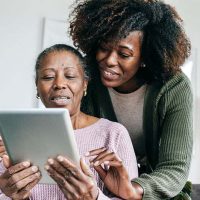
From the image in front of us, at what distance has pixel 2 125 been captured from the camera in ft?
2.99

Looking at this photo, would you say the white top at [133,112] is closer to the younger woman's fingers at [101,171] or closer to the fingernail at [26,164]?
the younger woman's fingers at [101,171]

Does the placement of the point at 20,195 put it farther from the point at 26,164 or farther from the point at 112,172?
the point at 112,172

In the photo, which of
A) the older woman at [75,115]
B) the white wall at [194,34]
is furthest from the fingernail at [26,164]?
the white wall at [194,34]

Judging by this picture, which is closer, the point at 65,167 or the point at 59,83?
the point at 65,167

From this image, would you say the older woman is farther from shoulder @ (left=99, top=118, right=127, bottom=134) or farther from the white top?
the white top

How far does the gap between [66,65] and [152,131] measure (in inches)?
13.8

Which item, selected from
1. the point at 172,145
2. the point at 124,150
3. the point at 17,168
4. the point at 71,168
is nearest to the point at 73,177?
the point at 71,168

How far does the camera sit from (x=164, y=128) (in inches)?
49.5

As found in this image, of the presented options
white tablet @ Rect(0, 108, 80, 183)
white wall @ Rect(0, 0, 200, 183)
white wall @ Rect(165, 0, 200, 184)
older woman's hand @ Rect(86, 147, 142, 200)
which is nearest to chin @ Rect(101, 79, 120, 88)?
older woman's hand @ Rect(86, 147, 142, 200)

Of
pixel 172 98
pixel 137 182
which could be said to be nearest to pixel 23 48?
pixel 172 98

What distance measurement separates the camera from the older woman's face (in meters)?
1.21

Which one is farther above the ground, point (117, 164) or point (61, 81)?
point (61, 81)

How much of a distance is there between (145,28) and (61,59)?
0.29m

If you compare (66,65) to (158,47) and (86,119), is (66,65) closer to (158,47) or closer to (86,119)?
(86,119)
